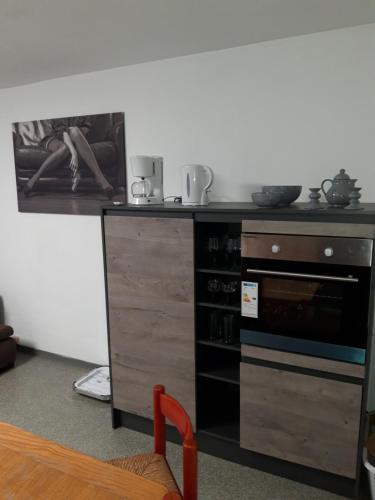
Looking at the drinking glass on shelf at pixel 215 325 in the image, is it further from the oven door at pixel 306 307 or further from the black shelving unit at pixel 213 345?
the oven door at pixel 306 307

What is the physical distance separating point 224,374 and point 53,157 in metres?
2.34

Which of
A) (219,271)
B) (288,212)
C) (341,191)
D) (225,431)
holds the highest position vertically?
(341,191)

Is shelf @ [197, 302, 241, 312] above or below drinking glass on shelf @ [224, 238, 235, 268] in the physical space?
below

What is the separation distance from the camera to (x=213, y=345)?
2.33m

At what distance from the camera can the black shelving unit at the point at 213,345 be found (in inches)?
90.7

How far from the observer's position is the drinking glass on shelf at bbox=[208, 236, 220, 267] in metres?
2.34

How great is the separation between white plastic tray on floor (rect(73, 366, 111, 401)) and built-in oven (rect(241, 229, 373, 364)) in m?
1.41

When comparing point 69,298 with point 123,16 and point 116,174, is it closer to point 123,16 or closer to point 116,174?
point 116,174

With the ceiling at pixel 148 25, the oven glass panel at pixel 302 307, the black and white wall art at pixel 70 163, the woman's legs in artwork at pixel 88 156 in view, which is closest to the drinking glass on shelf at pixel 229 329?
the oven glass panel at pixel 302 307

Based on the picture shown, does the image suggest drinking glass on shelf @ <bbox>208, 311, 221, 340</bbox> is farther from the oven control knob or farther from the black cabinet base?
the oven control knob

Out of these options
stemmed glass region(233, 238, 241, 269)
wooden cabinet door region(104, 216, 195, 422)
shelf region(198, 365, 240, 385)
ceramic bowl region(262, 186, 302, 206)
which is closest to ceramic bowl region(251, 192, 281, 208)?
ceramic bowl region(262, 186, 302, 206)

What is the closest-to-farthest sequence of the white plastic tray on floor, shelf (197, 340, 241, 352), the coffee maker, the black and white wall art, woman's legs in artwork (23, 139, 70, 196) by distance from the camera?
shelf (197, 340, 241, 352) < the coffee maker < the white plastic tray on floor < the black and white wall art < woman's legs in artwork (23, 139, 70, 196)

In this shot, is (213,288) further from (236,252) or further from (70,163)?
(70,163)

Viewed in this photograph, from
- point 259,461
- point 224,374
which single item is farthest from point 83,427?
point 259,461
